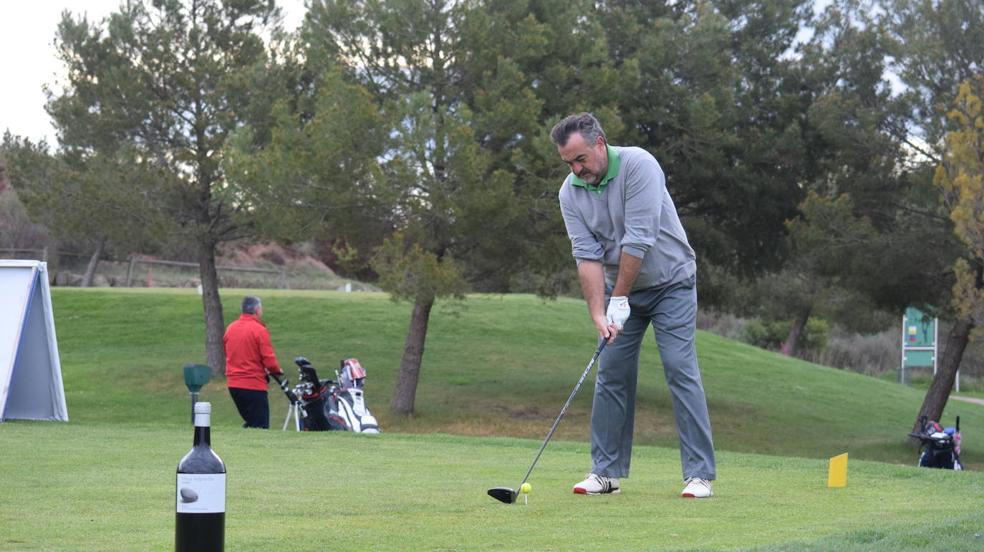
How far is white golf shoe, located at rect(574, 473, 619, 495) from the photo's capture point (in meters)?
6.91

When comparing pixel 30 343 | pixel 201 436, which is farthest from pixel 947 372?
pixel 201 436

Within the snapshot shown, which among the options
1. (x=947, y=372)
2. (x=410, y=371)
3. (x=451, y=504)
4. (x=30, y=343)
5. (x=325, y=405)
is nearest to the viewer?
(x=451, y=504)

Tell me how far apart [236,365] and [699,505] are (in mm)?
10105

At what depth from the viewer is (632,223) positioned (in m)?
6.77

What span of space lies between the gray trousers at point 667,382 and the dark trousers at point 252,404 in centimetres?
921

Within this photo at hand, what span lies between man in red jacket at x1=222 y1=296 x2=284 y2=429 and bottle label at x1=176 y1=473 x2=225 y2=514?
39.6 feet

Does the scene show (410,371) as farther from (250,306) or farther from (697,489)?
(697,489)

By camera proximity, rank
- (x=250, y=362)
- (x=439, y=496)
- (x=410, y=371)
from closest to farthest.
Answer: (x=439, y=496)
(x=250, y=362)
(x=410, y=371)

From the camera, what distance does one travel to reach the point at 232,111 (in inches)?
1092

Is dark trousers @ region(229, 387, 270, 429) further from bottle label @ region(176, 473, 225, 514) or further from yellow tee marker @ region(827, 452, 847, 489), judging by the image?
bottle label @ region(176, 473, 225, 514)

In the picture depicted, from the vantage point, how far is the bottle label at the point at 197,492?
3514 mm

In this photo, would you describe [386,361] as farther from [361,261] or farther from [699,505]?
[699,505]

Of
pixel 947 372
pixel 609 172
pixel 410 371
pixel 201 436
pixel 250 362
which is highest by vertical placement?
pixel 609 172

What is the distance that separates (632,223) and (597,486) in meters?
1.40
